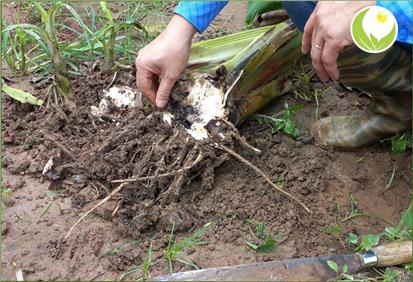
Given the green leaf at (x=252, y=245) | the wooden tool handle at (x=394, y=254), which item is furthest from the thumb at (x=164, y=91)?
the wooden tool handle at (x=394, y=254)

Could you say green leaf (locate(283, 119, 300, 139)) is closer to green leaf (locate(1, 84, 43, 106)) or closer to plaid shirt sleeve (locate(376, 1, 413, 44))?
plaid shirt sleeve (locate(376, 1, 413, 44))

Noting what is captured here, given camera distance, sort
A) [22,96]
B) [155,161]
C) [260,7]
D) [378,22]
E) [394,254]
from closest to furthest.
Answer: [378,22], [394,254], [155,161], [22,96], [260,7]

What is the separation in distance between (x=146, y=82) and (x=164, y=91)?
0.06 metres

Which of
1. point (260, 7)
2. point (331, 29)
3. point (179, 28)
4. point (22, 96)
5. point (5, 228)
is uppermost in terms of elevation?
point (331, 29)

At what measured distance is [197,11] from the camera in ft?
5.42

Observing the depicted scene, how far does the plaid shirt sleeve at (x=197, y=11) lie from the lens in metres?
1.64

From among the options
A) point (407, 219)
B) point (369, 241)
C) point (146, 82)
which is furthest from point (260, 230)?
point (146, 82)

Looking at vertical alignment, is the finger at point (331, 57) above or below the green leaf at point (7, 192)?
above

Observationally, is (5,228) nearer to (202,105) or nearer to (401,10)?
(202,105)

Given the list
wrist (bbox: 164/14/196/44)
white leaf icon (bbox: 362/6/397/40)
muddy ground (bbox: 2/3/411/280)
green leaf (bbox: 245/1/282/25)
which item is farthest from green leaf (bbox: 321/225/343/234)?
green leaf (bbox: 245/1/282/25)

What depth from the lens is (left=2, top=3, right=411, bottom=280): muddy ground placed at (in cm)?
160

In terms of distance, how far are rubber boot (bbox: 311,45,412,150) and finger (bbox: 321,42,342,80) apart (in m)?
0.08

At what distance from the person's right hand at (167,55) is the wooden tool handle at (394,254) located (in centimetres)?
76

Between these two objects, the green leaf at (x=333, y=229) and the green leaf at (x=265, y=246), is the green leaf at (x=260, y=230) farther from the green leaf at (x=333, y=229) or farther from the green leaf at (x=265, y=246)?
the green leaf at (x=333, y=229)
